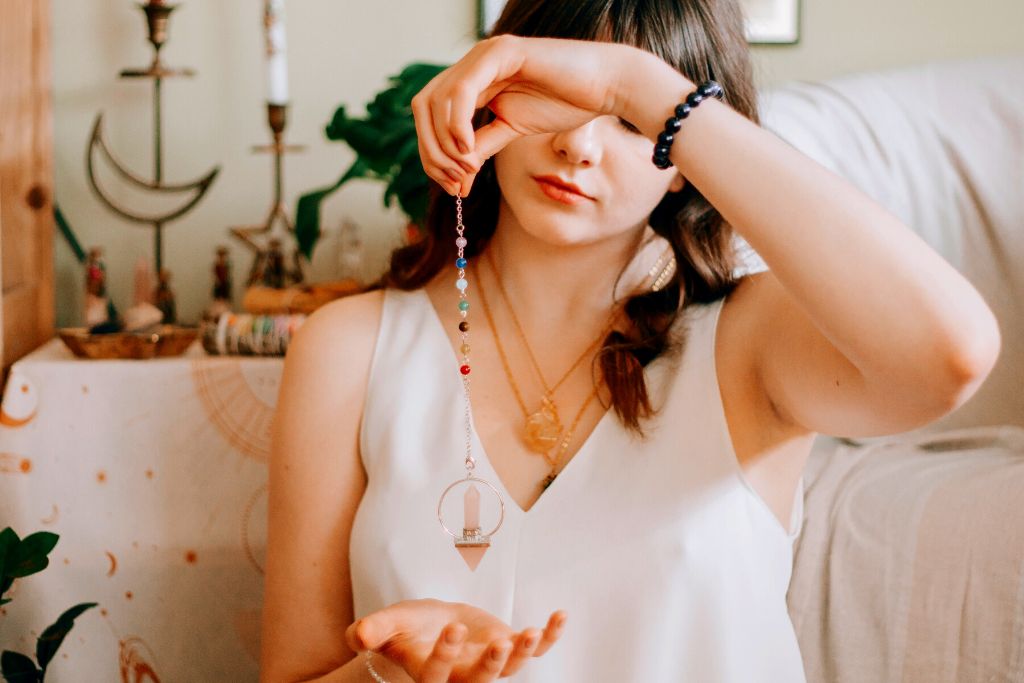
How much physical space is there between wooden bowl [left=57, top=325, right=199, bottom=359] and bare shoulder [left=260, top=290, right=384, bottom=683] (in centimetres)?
50

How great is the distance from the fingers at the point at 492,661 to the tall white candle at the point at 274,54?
3.84ft

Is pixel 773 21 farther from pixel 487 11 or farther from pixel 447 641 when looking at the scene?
pixel 447 641

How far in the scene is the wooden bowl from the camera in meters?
1.44

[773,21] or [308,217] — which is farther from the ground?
[773,21]

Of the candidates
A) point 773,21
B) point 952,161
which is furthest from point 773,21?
point 952,161

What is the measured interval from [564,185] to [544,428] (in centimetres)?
26

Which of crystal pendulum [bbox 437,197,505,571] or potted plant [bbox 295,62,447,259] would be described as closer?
crystal pendulum [bbox 437,197,505,571]

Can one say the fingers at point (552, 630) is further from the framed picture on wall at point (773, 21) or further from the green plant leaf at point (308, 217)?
the framed picture on wall at point (773, 21)

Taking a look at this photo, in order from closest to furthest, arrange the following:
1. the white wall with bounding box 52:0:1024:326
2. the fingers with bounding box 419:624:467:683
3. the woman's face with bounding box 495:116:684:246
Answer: the fingers with bounding box 419:624:467:683 < the woman's face with bounding box 495:116:684:246 < the white wall with bounding box 52:0:1024:326

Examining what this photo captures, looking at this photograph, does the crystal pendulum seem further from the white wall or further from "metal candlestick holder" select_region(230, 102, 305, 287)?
the white wall

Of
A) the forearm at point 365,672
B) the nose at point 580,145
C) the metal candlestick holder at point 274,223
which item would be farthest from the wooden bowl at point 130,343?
the nose at point 580,145

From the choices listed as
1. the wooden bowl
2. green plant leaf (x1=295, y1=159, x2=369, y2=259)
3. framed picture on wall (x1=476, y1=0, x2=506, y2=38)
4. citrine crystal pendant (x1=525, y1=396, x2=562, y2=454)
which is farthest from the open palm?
framed picture on wall (x1=476, y1=0, x2=506, y2=38)

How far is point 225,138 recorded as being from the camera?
1845 millimetres

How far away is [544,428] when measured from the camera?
1.05 metres
